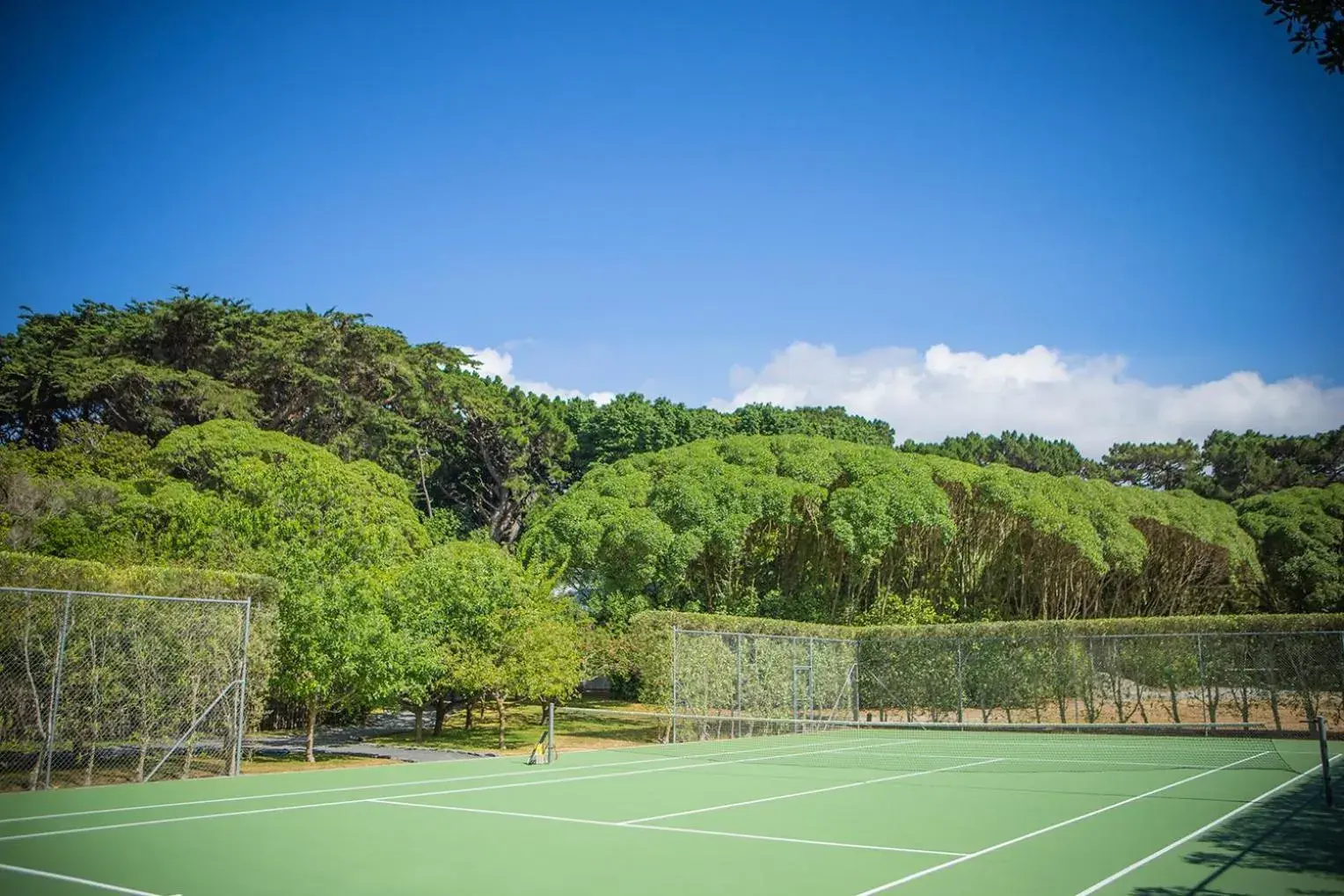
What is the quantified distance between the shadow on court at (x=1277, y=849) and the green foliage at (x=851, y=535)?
827 inches

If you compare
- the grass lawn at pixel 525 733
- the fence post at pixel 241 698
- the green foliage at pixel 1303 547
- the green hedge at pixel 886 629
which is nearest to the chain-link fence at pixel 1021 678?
the green hedge at pixel 886 629

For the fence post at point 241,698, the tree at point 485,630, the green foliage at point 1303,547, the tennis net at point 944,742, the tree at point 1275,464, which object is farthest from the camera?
the tree at point 1275,464

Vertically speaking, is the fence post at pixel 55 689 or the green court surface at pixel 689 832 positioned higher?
the fence post at pixel 55 689

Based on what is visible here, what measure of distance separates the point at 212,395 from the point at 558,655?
20.2m

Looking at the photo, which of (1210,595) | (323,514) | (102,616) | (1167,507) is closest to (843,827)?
(102,616)

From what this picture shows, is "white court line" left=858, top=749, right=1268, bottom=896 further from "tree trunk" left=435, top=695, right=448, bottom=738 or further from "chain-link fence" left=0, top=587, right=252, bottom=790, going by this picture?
"tree trunk" left=435, top=695, right=448, bottom=738

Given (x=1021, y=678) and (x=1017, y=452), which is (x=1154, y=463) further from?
(x=1021, y=678)

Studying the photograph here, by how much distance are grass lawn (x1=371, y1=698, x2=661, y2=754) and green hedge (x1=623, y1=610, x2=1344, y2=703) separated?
47.0 inches

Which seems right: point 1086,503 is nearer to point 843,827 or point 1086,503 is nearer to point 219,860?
point 843,827

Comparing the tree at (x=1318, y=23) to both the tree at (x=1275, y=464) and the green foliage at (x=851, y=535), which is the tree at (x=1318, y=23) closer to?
the green foliage at (x=851, y=535)

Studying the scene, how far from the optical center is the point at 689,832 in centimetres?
1079

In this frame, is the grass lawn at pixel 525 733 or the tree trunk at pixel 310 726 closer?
the tree trunk at pixel 310 726

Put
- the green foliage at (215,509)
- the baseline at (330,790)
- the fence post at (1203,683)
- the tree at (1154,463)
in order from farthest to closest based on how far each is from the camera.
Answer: the tree at (1154,463) < the fence post at (1203,683) < the green foliage at (215,509) < the baseline at (330,790)

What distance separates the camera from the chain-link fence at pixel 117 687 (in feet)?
43.9
